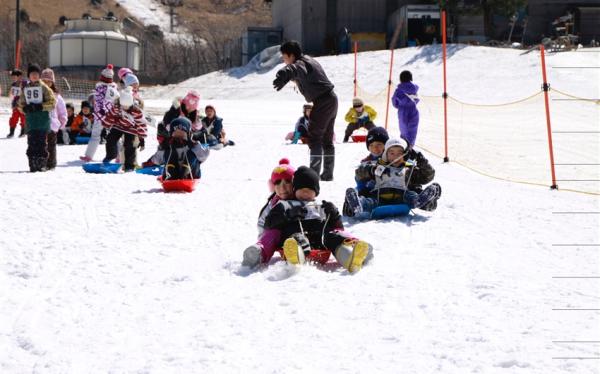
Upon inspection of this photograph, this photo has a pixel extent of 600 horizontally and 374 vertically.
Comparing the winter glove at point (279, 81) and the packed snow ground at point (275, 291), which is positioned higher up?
the winter glove at point (279, 81)

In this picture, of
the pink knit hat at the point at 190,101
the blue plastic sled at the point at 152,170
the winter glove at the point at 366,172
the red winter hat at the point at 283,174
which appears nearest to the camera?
the red winter hat at the point at 283,174

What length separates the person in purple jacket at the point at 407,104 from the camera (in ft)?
41.5

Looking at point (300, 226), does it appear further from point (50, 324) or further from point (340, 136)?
point (340, 136)

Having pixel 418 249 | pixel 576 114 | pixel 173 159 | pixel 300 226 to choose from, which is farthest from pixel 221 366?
pixel 576 114

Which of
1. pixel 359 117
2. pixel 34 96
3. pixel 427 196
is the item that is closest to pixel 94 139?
pixel 34 96

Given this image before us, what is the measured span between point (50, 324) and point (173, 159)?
526 centimetres

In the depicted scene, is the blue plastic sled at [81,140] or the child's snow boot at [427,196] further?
the blue plastic sled at [81,140]

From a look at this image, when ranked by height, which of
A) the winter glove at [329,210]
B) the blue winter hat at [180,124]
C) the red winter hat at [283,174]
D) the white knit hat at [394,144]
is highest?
the blue winter hat at [180,124]

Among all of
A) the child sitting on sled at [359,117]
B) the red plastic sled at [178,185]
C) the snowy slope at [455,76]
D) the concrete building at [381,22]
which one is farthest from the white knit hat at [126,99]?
the concrete building at [381,22]

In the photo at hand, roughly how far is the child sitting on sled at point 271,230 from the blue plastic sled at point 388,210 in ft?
4.90

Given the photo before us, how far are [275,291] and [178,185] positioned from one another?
171 inches

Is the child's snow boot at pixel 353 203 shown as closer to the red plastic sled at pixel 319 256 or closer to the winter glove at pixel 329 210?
the winter glove at pixel 329 210

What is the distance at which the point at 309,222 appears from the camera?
5.73m

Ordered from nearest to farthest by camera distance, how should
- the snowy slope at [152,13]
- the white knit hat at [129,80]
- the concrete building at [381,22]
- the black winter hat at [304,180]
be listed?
the black winter hat at [304,180] < the white knit hat at [129,80] < the concrete building at [381,22] < the snowy slope at [152,13]
